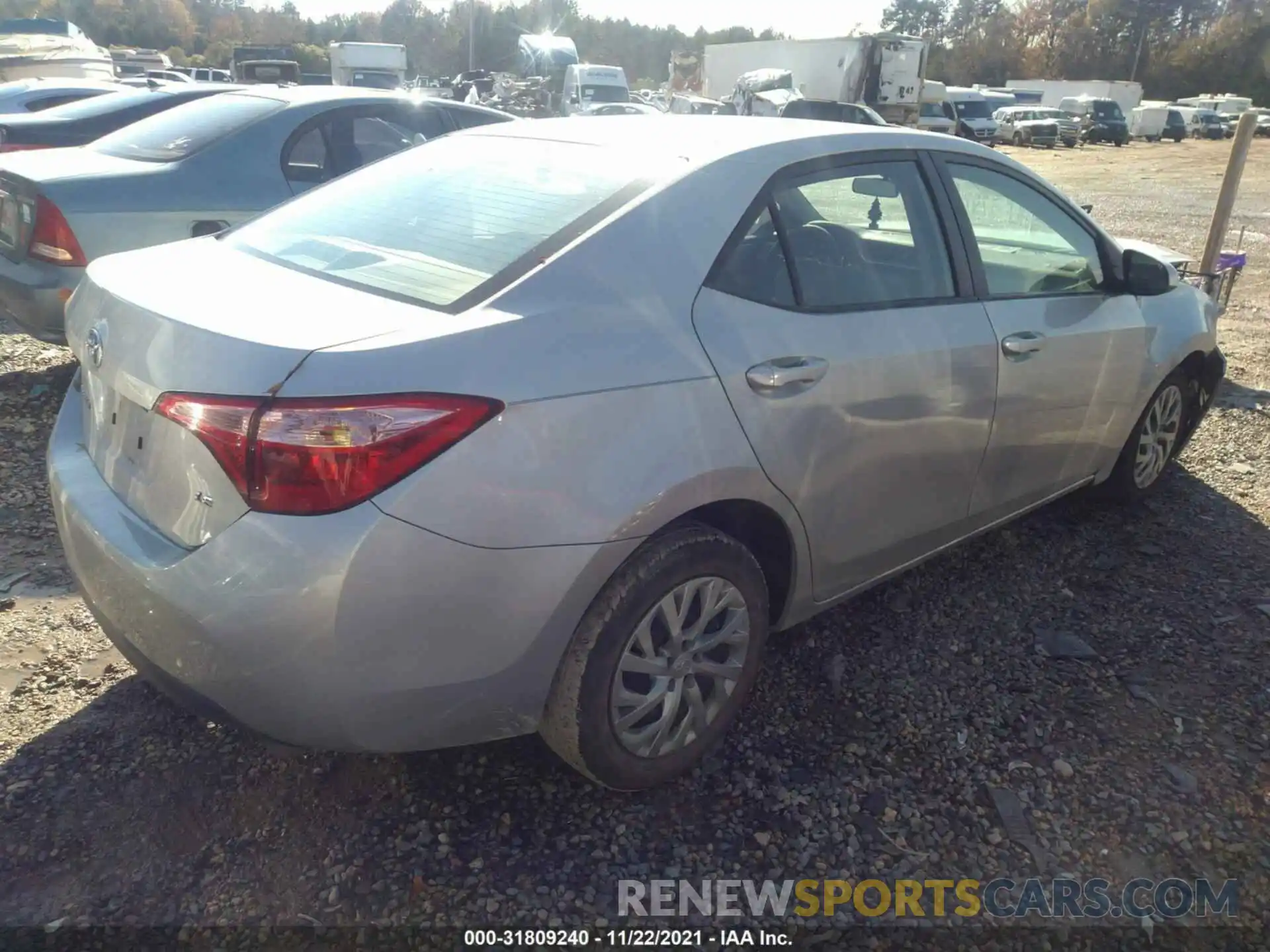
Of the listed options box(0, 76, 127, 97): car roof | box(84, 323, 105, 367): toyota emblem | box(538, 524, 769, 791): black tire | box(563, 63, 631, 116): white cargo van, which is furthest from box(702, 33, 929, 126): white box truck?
box(84, 323, 105, 367): toyota emblem

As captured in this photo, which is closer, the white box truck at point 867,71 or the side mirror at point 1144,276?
the side mirror at point 1144,276

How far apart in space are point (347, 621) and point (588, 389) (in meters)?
0.70

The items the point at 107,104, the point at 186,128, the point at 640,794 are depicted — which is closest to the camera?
the point at 640,794

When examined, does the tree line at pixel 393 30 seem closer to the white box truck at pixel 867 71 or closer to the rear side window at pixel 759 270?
the white box truck at pixel 867 71

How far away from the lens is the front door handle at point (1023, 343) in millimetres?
3133

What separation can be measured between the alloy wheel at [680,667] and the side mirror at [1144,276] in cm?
223

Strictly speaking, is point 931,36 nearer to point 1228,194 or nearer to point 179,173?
point 1228,194

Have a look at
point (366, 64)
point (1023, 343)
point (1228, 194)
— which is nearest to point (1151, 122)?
point (366, 64)

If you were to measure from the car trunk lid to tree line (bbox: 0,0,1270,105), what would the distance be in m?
58.5

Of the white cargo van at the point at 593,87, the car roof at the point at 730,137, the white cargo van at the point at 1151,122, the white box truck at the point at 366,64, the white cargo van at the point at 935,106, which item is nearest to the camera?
the car roof at the point at 730,137

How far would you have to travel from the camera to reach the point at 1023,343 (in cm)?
318

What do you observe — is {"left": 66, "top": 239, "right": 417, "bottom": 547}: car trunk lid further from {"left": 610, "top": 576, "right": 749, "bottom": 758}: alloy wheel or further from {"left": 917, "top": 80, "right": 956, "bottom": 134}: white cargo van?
{"left": 917, "top": 80, "right": 956, "bottom": 134}: white cargo van

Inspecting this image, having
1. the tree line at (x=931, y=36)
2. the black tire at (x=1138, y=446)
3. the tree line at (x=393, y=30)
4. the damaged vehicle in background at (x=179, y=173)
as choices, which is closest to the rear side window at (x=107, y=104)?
the damaged vehicle in background at (x=179, y=173)

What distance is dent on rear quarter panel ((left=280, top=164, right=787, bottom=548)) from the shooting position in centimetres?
192
